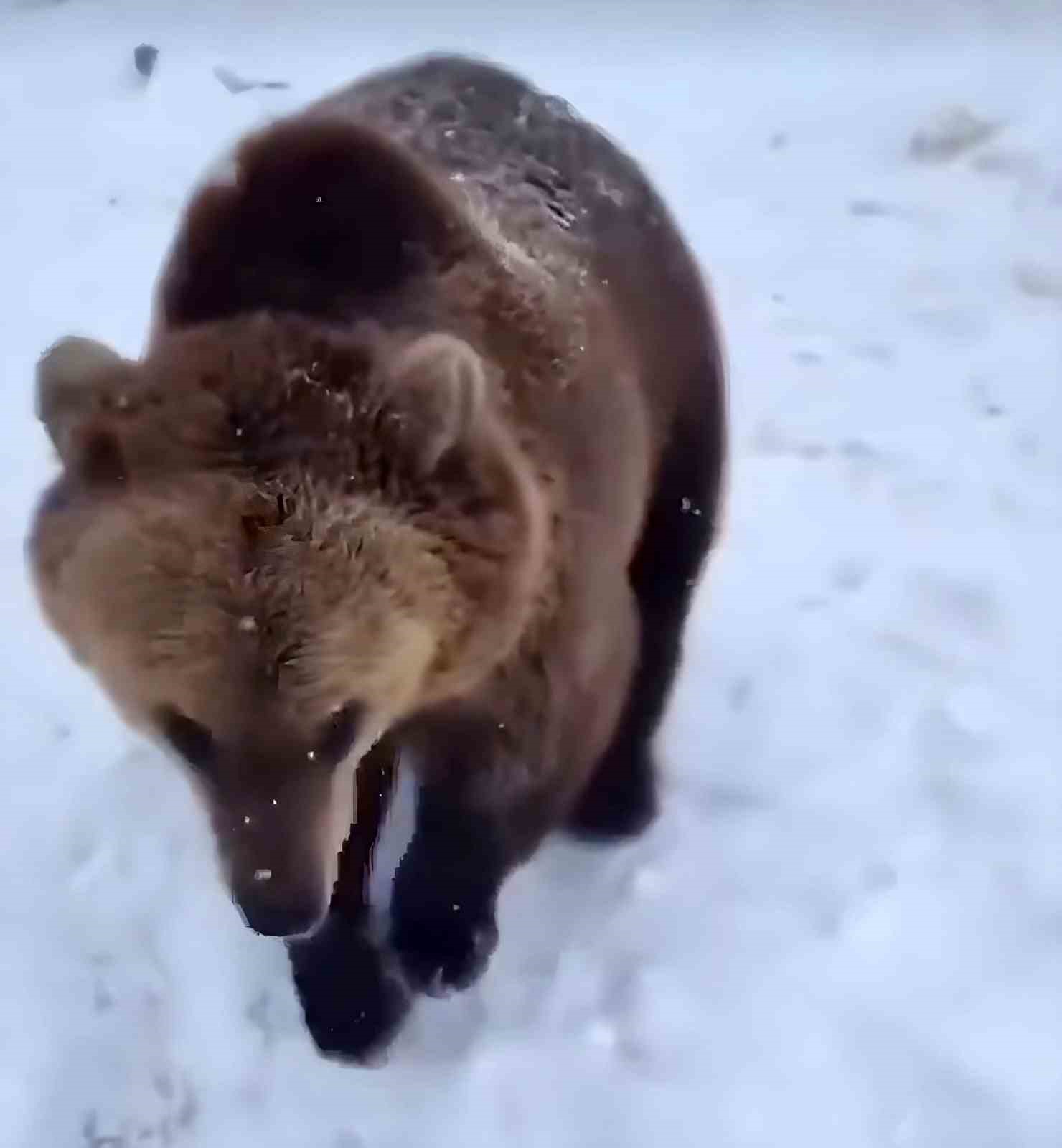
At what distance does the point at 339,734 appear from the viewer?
6.32 ft

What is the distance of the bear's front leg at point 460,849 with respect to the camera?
2.37 metres

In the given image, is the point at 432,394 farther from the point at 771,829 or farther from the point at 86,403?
the point at 771,829

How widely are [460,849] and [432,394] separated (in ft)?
3.09

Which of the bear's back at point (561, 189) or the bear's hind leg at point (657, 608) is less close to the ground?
the bear's back at point (561, 189)

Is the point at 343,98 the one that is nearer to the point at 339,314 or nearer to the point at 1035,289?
the point at 339,314

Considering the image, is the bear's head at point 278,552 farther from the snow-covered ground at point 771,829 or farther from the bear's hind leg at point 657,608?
the bear's hind leg at point 657,608

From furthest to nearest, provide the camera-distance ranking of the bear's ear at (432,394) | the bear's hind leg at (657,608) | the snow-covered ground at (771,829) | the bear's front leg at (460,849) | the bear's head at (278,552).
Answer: the bear's hind leg at (657,608) → the snow-covered ground at (771,829) → the bear's front leg at (460,849) → the bear's ear at (432,394) → the bear's head at (278,552)

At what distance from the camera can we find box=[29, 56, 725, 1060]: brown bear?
6.08 ft

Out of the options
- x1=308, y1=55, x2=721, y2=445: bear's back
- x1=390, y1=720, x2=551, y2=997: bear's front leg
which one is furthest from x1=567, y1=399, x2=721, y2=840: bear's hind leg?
x1=390, y1=720, x2=551, y2=997: bear's front leg

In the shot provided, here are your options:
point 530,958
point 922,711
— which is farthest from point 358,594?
point 922,711

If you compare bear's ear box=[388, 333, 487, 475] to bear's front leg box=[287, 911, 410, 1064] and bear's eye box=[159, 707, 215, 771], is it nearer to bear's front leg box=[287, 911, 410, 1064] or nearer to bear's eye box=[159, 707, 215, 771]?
bear's eye box=[159, 707, 215, 771]

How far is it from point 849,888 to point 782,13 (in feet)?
15.8

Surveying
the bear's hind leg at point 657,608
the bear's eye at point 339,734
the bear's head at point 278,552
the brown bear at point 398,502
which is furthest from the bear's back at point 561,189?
the bear's eye at point 339,734

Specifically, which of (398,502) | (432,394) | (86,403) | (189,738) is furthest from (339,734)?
(86,403)
